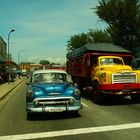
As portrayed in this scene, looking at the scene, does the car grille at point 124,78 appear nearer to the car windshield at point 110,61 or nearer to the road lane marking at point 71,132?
the car windshield at point 110,61

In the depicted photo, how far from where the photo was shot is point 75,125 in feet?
41.3

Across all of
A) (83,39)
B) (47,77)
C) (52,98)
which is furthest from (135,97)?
(83,39)

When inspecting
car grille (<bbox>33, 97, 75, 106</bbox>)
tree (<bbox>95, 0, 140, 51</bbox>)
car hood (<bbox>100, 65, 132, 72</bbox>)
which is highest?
tree (<bbox>95, 0, 140, 51</bbox>)

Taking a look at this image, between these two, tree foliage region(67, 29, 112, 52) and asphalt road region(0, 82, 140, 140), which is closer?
asphalt road region(0, 82, 140, 140)

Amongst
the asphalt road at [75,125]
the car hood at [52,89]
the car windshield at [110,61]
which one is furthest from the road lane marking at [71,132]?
the car windshield at [110,61]

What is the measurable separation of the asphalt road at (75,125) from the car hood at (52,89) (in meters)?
0.88

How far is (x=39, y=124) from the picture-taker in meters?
13.1

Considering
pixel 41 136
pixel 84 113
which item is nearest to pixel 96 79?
pixel 84 113

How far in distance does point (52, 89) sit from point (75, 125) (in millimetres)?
2086

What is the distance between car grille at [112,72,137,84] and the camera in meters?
19.1

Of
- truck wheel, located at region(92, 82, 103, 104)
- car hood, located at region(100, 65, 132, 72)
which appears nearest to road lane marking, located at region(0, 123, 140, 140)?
truck wheel, located at region(92, 82, 103, 104)

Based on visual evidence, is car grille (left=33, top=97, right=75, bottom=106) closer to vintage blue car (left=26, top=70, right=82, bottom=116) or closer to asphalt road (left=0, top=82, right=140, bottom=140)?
vintage blue car (left=26, top=70, right=82, bottom=116)

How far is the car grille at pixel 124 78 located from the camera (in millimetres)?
19141

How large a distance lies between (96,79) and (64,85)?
5906mm
